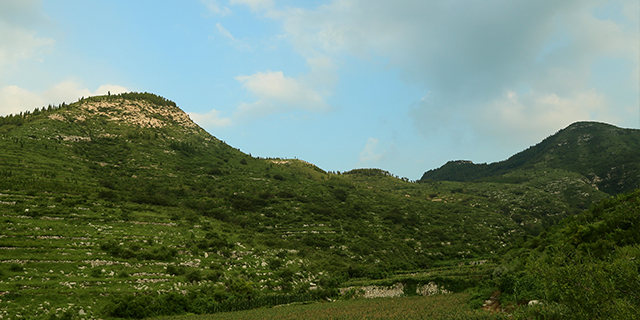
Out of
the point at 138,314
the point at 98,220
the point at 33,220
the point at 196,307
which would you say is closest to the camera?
the point at 138,314

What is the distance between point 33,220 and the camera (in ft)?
135

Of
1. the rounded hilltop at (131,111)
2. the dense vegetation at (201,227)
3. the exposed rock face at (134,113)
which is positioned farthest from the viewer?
the exposed rock face at (134,113)

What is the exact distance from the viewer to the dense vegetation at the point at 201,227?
3172 centimetres

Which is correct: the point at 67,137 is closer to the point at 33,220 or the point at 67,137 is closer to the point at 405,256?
the point at 33,220

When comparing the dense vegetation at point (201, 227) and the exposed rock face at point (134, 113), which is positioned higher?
the exposed rock face at point (134, 113)

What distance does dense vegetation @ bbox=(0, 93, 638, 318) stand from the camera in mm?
31719

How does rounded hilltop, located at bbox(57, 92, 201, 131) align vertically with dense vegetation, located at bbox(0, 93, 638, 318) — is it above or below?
above

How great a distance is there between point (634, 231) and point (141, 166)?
344 ft

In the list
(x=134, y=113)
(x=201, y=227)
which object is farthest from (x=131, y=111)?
(x=201, y=227)

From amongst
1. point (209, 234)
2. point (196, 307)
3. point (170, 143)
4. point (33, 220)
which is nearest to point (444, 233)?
point (209, 234)

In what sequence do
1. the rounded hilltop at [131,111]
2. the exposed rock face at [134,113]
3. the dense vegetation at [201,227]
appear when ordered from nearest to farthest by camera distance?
the dense vegetation at [201,227] → the rounded hilltop at [131,111] → the exposed rock face at [134,113]

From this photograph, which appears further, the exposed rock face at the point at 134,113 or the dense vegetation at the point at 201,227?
the exposed rock face at the point at 134,113

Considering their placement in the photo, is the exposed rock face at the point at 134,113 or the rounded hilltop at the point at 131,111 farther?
the exposed rock face at the point at 134,113

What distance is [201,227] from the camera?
195 feet
